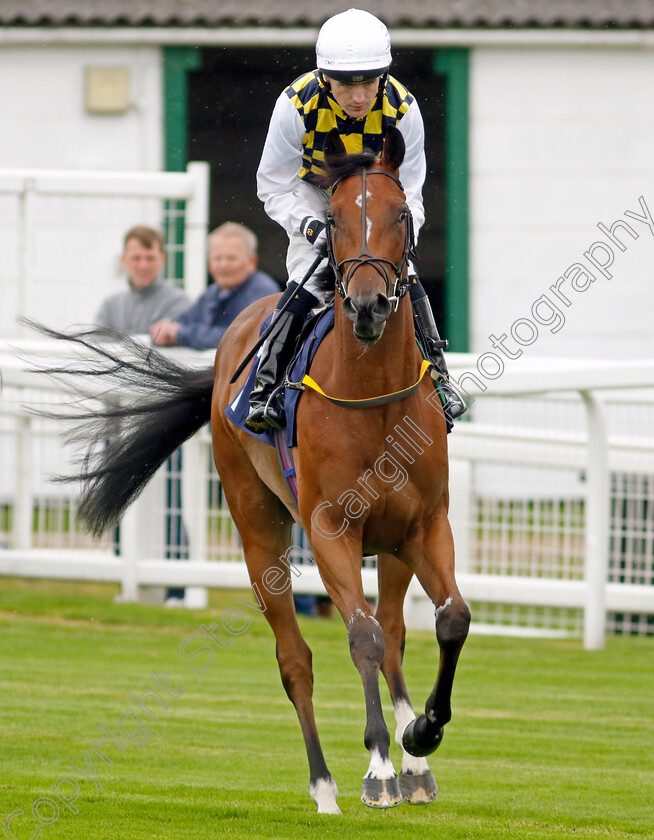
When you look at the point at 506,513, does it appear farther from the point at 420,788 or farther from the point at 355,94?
the point at 355,94

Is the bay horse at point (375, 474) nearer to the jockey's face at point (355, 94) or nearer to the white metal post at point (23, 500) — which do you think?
the jockey's face at point (355, 94)

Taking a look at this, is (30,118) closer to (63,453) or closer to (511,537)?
(63,453)

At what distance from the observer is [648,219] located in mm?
12672

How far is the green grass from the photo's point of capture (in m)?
4.36

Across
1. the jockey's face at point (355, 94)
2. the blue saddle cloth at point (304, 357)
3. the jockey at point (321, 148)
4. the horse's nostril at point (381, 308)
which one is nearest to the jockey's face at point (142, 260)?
the jockey at point (321, 148)

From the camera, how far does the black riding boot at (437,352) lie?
15.0 ft

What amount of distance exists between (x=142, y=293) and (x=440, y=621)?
488 centimetres

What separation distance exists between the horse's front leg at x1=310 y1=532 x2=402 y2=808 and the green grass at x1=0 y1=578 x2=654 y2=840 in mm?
182

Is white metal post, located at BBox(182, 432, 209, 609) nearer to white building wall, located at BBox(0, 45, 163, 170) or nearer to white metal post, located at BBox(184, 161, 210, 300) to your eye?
white metal post, located at BBox(184, 161, 210, 300)

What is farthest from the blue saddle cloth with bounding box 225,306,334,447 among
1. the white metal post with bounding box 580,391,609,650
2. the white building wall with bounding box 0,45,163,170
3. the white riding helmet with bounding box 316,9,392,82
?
the white building wall with bounding box 0,45,163,170

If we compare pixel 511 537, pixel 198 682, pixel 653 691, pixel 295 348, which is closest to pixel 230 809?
pixel 295 348

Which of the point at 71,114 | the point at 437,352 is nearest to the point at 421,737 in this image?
the point at 437,352

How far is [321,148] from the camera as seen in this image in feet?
14.2

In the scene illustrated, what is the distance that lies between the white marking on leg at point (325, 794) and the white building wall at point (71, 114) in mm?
9245
